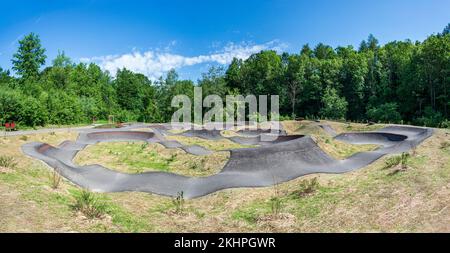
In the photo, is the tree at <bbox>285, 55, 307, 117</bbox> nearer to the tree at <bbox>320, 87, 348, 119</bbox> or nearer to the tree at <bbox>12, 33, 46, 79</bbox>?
the tree at <bbox>320, 87, 348, 119</bbox>

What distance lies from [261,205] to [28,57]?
74821 mm

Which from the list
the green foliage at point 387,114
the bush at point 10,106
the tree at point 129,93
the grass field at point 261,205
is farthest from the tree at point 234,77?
the grass field at point 261,205

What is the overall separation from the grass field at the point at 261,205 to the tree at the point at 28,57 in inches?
2402

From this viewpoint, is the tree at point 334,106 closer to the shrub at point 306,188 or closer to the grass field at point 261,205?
the grass field at point 261,205

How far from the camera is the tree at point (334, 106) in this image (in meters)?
56.9

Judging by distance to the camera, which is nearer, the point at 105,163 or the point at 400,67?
the point at 105,163

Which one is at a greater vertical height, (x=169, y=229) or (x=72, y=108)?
(x=72, y=108)

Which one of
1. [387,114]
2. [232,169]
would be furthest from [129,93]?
[232,169]

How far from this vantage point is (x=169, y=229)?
1110cm
